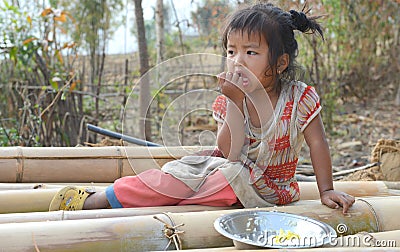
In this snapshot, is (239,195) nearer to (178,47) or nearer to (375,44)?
(178,47)

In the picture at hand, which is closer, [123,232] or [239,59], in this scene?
[123,232]

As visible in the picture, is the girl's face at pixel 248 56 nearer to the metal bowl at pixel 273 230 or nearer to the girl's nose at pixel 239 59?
the girl's nose at pixel 239 59

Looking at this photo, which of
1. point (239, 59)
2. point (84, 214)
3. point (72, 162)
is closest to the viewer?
point (84, 214)

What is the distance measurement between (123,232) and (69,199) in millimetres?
457

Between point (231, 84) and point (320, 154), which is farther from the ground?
point (231, 84)

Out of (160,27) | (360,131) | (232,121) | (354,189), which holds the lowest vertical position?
(360,131)

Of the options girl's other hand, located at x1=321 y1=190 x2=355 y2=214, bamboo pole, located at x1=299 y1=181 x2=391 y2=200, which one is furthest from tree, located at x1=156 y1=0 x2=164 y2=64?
girl's other hand, located at x1=321 y1=190 x2=355 y2=214

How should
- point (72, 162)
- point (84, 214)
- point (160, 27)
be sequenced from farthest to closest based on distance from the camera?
point (160, 27) < point (72, 162) < point (84, 214)

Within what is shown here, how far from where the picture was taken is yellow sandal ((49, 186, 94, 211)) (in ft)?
6.36

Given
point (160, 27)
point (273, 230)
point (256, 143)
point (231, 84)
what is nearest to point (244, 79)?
point (231, 84)

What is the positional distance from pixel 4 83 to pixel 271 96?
8.58 feet

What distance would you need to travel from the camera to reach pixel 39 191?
208 centimetres

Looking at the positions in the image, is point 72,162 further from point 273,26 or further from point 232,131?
point 273,26

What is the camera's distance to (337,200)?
188cm
